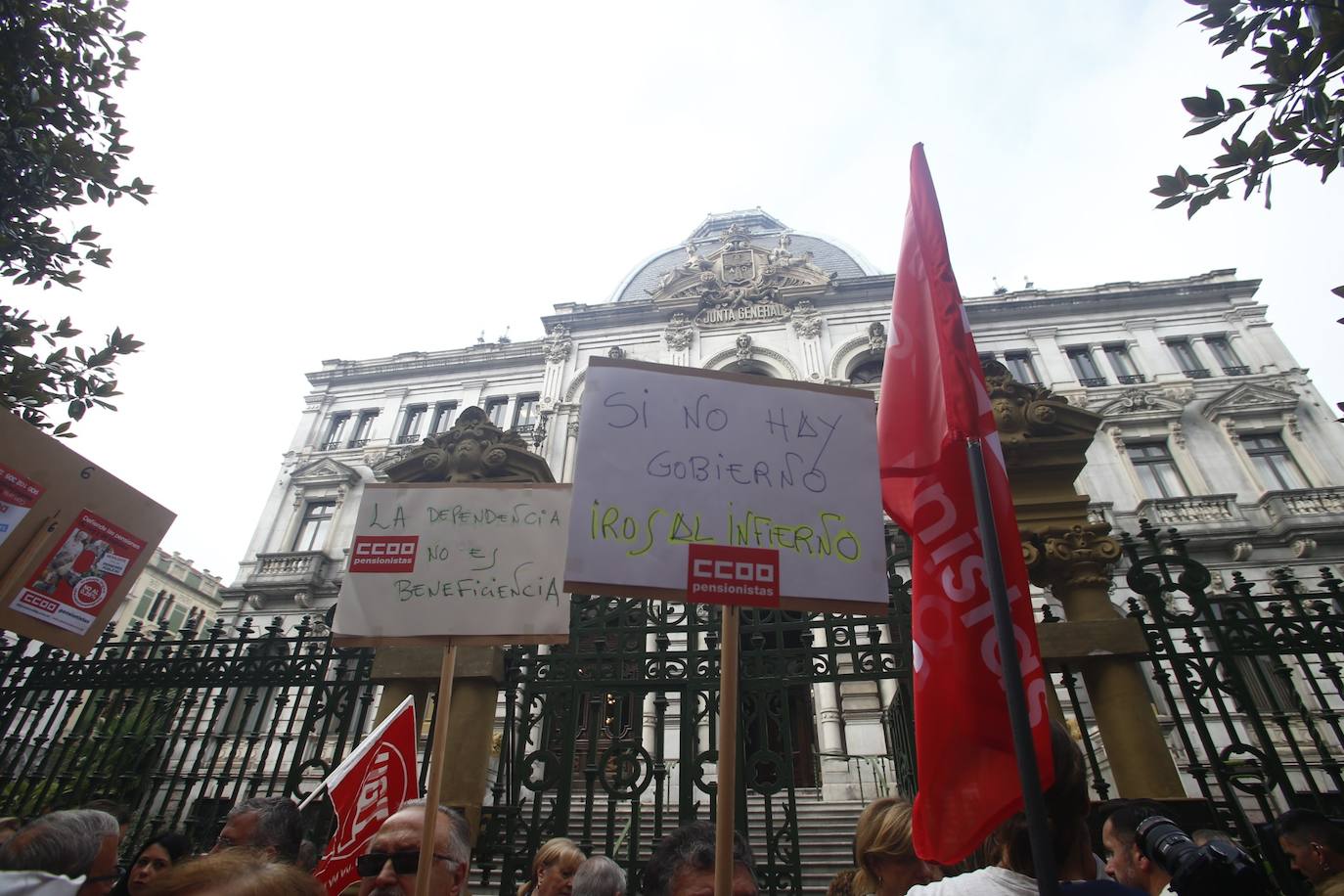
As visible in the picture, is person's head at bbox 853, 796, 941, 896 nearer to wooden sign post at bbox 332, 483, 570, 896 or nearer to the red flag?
wooden sign post at bbox 332, 483, 570, 896

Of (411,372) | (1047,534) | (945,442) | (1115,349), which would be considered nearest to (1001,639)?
(945,442)

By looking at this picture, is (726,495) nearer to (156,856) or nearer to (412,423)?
(156,856)

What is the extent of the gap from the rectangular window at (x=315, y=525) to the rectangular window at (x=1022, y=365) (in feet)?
82.4

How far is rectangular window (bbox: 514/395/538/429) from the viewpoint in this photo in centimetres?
2509

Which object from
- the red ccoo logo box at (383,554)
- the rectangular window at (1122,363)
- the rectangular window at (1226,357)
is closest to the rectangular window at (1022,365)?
the rectangular window at (1122,363)

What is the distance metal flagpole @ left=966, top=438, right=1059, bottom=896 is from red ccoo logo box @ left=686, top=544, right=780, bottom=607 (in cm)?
95

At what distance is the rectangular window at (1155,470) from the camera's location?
64.9 ft

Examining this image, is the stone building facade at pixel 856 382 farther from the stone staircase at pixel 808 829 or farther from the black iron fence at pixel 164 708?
the black iron fence at pixel 164 708

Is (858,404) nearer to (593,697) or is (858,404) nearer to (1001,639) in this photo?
(1001,639)

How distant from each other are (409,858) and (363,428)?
87.2 feet

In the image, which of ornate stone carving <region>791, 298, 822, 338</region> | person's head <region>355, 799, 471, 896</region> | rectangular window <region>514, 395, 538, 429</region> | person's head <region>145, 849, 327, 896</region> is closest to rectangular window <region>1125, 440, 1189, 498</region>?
ornate stone carving <region>791, 298, 822, 338</region>

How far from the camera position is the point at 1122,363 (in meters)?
22.8

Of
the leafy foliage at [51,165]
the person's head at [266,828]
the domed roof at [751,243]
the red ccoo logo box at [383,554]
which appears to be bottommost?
the person's head at [266,828]

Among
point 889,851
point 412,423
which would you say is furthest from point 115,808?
point 412,423
